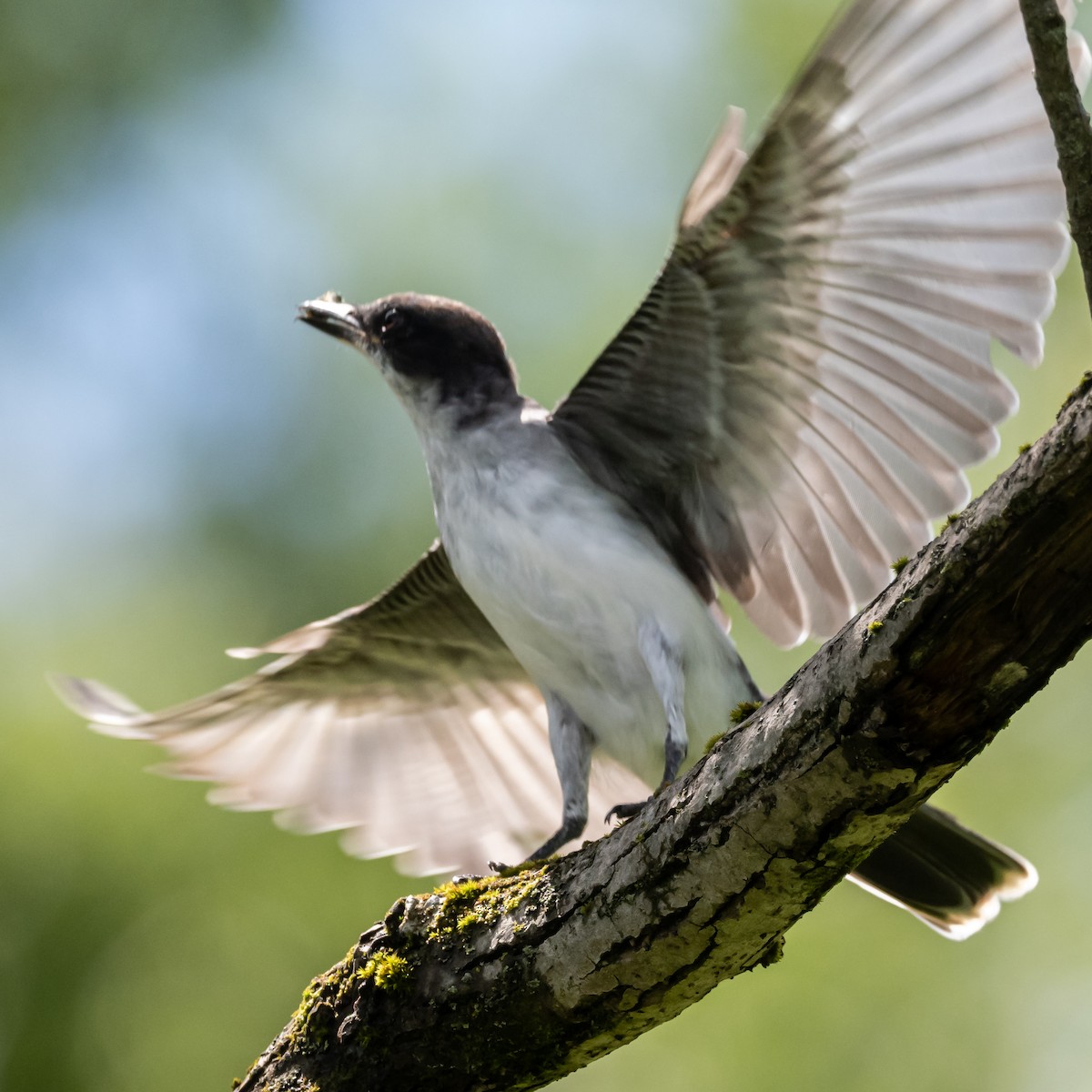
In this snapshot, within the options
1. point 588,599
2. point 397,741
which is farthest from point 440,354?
point 397,741

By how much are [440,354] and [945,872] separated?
2588 mm

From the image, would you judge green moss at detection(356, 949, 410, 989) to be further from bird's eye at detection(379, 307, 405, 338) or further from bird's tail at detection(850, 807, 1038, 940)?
bird's eye at detection(379, 307, 405, 338)

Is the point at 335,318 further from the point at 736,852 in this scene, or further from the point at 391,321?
the point at 736,852

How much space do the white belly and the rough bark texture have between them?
106 cm

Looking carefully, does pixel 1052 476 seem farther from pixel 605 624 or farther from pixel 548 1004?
pixel 605 624

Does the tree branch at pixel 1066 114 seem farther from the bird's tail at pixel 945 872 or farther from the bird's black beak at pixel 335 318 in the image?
the bird's black beak at pixel 335 318

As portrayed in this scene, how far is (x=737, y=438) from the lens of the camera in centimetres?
470

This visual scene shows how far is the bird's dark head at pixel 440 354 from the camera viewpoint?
521cm

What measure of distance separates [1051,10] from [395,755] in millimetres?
4471

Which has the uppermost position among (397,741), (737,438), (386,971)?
(737,438)

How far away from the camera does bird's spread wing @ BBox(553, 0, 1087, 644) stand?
12.7ft

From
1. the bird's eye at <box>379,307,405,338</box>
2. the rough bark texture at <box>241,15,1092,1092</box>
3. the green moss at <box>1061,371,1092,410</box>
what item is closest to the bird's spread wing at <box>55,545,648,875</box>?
the bird's eye at <box>379,307,405,338</box>

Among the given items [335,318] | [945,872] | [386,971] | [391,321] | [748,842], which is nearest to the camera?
[748,842]

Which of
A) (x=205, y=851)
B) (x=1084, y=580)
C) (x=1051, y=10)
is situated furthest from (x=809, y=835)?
(x=205, y=851)
